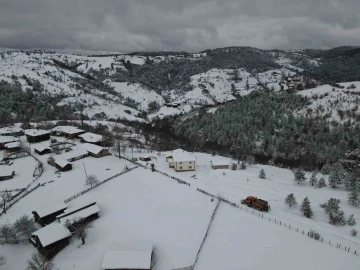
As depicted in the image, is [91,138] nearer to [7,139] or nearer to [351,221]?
[7,139]

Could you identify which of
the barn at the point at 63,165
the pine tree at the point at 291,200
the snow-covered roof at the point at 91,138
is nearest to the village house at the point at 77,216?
the barn at the point at 63,165

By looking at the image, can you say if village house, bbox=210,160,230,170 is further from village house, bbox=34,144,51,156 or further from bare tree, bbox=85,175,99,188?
village house, bbox=34,144,51,156

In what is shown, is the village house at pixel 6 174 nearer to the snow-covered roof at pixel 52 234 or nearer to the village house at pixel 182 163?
the snow-covered roof at pixel 52 234

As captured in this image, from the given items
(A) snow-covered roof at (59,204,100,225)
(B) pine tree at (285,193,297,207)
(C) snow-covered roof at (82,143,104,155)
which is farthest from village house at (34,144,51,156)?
(B) pine tree at (285,193,297,207)

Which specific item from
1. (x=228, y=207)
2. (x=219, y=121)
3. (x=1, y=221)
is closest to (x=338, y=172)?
(x=228, y=207)

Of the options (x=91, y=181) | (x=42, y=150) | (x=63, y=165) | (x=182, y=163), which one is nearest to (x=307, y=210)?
Result: (x=182, y=163)

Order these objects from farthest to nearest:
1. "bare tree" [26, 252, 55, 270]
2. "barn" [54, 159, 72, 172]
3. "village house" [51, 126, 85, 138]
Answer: "village house" [51, 126, 85, 138], "barn" [54, 159, 72, 172], "bare tree" [26, 252, 55, 270]

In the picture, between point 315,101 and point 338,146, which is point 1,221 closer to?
point 338,146
